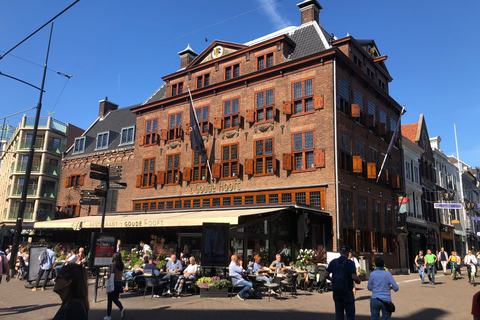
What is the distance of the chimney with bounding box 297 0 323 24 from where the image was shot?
81.4 ft

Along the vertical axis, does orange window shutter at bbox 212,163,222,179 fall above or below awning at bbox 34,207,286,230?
above

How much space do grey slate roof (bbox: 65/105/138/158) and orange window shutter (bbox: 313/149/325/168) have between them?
17.2 meters

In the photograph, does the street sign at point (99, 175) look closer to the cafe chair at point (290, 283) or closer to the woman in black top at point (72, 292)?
the cafe chair at point (290, 283)

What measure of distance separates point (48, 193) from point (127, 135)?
43.0 ft

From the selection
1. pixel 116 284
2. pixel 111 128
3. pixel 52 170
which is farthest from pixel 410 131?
pixel 52 170

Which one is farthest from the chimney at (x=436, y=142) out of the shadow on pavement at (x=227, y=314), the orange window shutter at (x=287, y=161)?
the shadow on pavement at (x=227, y=314)

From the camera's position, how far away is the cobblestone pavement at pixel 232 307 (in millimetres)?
9344

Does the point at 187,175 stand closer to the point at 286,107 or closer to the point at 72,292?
the point at 286,107

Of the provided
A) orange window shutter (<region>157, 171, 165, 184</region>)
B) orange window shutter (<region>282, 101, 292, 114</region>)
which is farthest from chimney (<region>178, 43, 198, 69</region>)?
orange window shutter (<region>282, 101, 292, 114</region>)

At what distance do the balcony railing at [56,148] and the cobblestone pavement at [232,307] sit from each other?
1150 inches

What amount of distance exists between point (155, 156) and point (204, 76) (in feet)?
21.9

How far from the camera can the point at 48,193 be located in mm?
38781

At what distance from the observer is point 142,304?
35.9 ft

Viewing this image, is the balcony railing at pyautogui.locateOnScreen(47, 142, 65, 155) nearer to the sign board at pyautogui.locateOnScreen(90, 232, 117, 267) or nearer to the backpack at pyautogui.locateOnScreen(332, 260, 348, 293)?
the sign board at pyautogui.locateOnScreen(90, 232, 117, 267)
